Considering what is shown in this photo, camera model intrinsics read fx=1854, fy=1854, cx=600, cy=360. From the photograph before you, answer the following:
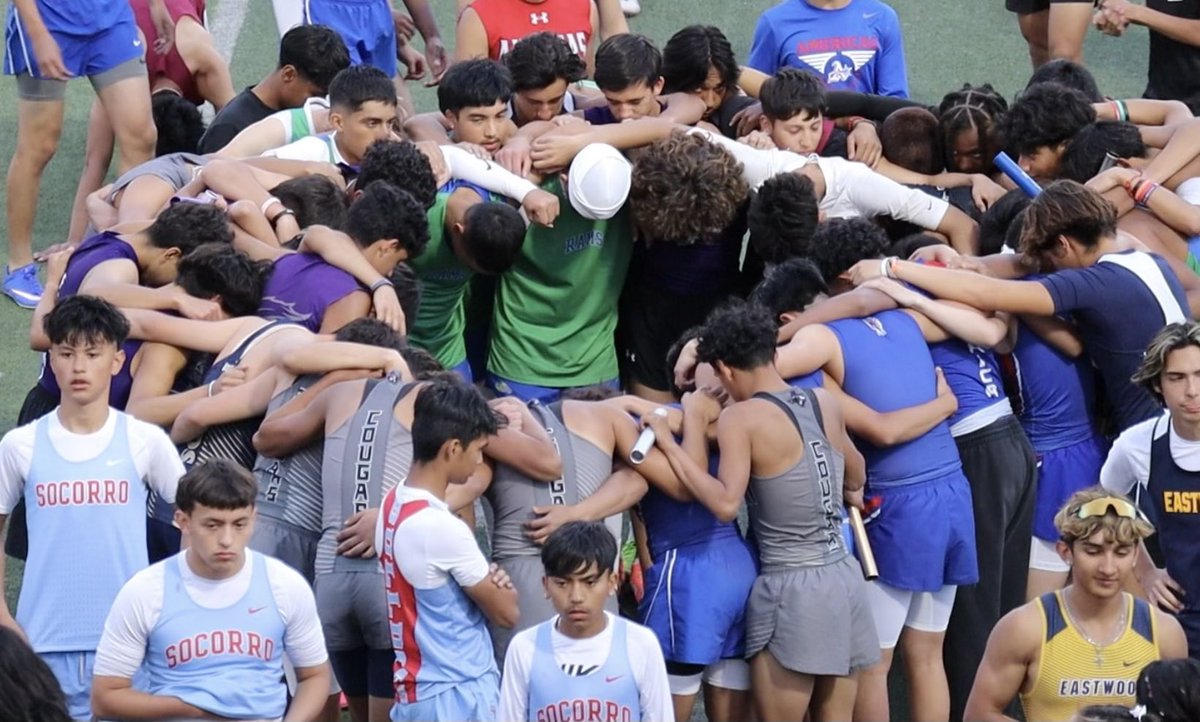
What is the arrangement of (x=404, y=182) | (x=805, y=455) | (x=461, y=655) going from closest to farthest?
(x=461, y=655) < (x=805, y=455) < (x=404, y=182)

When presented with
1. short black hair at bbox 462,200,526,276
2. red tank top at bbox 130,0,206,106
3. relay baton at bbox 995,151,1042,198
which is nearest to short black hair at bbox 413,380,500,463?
short black hair at bbox 462,200,526,276

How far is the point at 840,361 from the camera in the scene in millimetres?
5840

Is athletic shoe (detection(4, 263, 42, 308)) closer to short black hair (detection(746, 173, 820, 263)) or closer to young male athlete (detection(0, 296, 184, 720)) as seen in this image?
young male athlete (detection(0, 296, 184, 720))

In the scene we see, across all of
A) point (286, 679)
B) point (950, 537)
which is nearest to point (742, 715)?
point (950, 537)

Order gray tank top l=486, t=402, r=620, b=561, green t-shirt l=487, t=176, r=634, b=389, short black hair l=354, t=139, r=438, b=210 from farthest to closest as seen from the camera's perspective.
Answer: green t-shirt l=487, t=176, r=634, b=389, short black hair l=354, t=139, r=438, b=210, gray tank top l=486, t=402, r=620, b=561

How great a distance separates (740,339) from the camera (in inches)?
214

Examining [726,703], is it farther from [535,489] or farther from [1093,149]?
[1093,149]

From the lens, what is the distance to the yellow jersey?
4.86 m

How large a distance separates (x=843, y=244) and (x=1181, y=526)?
4.79ft

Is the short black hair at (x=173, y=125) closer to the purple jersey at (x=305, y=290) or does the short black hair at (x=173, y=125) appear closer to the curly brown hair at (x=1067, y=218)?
the purple jersey at (x=305, y=290)

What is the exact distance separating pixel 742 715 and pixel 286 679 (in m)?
1.47

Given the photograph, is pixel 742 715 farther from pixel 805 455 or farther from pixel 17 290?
pixel 17 290

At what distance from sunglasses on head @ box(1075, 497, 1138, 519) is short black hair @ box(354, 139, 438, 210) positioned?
8.35 feet

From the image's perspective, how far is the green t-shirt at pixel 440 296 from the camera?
6691 millimetres
